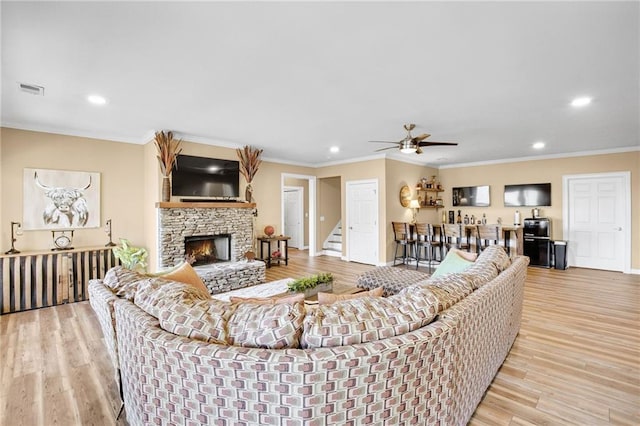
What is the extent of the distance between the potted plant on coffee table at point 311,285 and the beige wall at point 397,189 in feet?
11.0

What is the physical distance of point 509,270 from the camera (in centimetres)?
262

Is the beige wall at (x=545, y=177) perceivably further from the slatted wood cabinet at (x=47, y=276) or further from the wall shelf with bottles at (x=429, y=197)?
the slatted wood cabinet at (x=47, y=276)

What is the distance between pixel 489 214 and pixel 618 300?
359 centimetres

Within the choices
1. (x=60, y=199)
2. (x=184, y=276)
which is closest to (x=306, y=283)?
(x=184, y=276)

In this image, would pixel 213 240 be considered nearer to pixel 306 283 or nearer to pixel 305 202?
pixel 306 283

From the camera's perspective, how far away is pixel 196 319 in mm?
1359

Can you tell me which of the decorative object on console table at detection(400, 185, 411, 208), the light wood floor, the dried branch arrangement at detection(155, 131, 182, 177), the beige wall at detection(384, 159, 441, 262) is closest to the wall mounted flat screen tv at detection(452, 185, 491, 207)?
the beige wall at detection(384, 159, 441, 262)

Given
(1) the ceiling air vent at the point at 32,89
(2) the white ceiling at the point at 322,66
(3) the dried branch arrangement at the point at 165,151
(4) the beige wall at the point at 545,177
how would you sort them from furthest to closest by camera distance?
(4) the beige wall at the point at 545,177
(3) the dried branch arrangement at the point at 165,151
(1) the ceiling air vent at the point at 32,89
(2) the white ceiling at the point at 322,66

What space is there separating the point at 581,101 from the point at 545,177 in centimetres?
409

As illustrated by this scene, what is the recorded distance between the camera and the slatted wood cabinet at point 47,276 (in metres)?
3.80

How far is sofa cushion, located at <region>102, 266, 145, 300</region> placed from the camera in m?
1.95

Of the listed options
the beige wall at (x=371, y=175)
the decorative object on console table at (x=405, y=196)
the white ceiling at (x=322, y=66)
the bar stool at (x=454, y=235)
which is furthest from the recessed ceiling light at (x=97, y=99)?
the bar stool at (x=454, y=235)

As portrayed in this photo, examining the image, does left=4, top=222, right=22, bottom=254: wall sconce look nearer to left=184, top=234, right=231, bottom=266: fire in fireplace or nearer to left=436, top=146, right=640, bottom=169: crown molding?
left=184, top=234, right=231, bottom=266: fire in fireplace

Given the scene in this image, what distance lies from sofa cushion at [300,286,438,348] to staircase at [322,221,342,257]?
6.42 m
